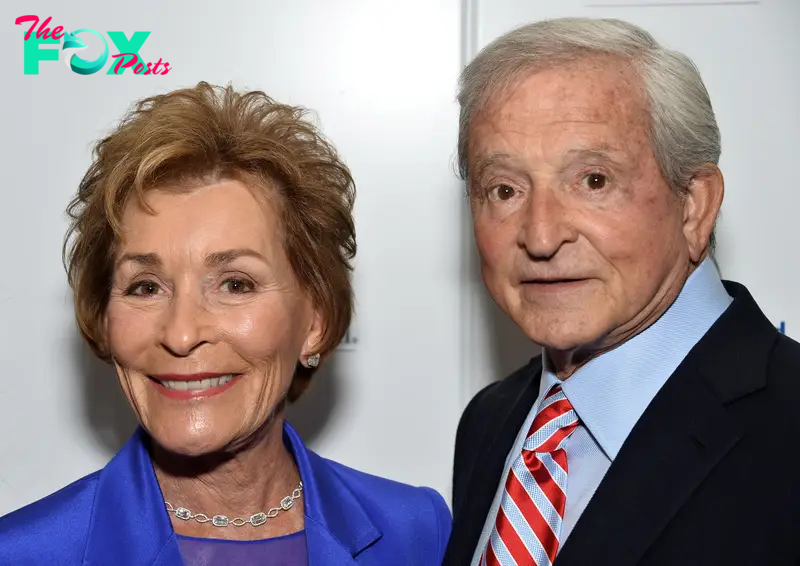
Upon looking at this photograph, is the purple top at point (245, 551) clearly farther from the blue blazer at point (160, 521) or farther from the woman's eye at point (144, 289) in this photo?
the woman's eye at point (144, 289)

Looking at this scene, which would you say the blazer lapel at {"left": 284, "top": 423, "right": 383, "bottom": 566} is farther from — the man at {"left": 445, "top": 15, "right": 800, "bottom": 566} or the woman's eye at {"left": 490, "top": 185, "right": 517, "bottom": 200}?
the woman's eye at {"left": 490, "top": 185, "right": 517, "bottom": 200}

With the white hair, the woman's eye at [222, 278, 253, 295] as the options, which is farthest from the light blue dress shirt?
the woman's eye at [222, 278, 253, 295]

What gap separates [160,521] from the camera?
1.90 metres

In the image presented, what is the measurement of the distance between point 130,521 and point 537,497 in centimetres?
77

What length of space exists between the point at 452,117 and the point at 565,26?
996 mm

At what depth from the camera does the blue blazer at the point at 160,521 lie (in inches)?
71.9

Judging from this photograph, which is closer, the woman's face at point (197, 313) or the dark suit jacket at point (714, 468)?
the dark suit jacket at point (714, 468)

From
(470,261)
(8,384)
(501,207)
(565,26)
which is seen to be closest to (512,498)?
(501,207)

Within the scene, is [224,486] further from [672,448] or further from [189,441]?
[672,448]

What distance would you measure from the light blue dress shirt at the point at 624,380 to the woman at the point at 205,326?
0.55 m

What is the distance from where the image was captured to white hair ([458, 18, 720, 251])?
1718 millimetres

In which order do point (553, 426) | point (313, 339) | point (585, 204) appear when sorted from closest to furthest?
point (585, 204), point (553, 426), point (313, 339)

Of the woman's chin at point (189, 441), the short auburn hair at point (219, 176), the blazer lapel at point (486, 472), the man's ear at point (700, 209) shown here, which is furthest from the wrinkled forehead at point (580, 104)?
the woman's chin at point (189, 441)

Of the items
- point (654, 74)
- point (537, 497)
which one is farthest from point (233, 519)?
point (654, 74)
